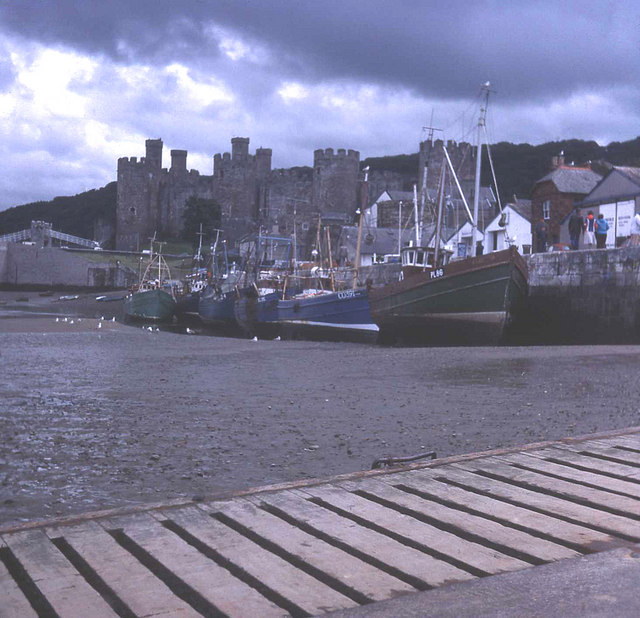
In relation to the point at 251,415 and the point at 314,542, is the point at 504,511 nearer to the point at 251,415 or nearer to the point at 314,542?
the point at 314,542

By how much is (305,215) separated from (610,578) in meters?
69.1

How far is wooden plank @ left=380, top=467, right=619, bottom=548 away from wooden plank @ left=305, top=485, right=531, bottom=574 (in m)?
0.31

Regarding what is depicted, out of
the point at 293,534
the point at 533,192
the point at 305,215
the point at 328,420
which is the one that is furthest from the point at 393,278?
the point at 305,215

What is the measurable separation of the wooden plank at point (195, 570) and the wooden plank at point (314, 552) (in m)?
0.28

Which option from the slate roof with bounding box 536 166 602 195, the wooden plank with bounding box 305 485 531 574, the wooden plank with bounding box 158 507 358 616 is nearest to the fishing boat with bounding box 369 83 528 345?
the slate roof with bounding box 536 166 602 195

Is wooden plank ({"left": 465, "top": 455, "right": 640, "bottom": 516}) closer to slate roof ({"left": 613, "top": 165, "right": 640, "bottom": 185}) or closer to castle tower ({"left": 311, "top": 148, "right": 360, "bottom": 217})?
slate roof ({"left": 613, "top": 165, "right": 640, "bottom": 185})

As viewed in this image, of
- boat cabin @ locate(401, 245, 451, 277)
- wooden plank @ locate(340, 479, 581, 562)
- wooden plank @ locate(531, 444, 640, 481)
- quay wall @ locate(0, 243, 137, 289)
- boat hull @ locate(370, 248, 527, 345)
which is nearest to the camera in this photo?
wooden plank @ locate(340, 479, 581, 562)

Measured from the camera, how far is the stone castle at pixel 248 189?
7225 cm

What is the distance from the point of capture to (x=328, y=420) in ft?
23.4

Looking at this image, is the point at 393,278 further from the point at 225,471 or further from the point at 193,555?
the point at 193,555

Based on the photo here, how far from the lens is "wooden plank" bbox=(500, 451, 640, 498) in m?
A: 3.60

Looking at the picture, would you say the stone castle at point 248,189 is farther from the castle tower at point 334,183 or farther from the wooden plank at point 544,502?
the wooden plank at point 544,502

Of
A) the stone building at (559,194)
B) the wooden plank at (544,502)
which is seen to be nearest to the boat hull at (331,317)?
the stone building at (559,194)

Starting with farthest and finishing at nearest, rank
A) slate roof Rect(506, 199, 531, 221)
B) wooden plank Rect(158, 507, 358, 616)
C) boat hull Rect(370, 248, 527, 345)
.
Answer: slate roof Rect(506, 199, 531, 221) < boat hull Rect(370, 248, 527, 345) < wooden plank Rect(158, 507, 358, 616)
